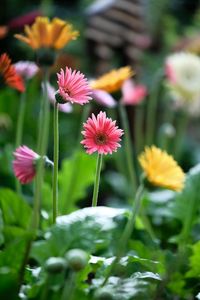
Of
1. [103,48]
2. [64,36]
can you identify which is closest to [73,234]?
[64,36]

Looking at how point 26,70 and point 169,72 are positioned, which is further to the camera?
point 169,72

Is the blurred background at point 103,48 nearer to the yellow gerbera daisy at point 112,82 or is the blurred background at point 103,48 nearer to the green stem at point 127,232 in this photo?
the yellow gerbera daisy at point 112,82

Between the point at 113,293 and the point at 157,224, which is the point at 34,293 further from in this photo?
the point at 157,224

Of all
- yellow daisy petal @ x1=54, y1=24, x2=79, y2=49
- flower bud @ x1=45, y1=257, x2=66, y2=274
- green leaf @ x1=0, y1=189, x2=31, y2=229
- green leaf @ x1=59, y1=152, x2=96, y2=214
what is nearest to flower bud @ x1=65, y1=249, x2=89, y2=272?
flower bud @ x1=45, y1=257, x2=66, y2=274

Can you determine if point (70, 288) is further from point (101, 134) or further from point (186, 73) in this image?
point (186, 73)

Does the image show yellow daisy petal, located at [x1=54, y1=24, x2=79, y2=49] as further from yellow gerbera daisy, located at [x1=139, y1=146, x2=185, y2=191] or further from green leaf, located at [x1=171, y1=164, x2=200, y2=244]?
green leaf, located at [x1=171, y1=164, x2=200, y2=244]

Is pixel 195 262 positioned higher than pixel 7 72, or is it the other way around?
pixel 7 72

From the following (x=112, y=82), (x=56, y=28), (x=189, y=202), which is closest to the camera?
(x=56, y=28)
